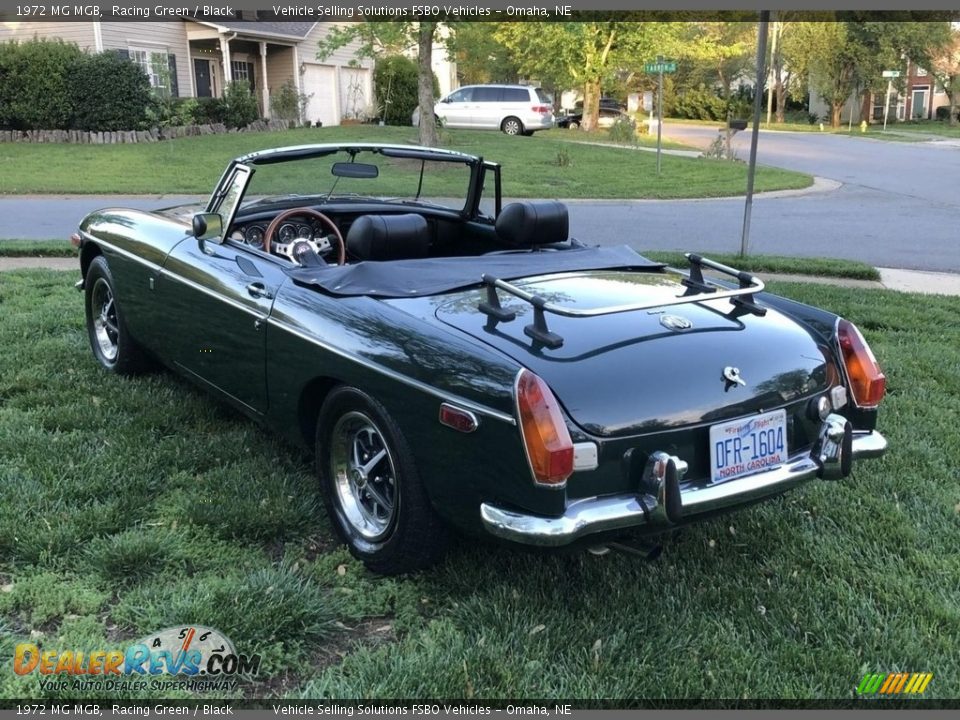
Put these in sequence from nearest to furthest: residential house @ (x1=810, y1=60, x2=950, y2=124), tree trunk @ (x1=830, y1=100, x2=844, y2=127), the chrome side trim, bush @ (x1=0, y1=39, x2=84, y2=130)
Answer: the chrome side trim, bush @ (x1=0, y1=39, x2=84, y2=130), tree trunk @ (x1=830, y1=100, x2=844, y2=127), residential house @ (x1=810, y1=60, x2=950, y2=124)

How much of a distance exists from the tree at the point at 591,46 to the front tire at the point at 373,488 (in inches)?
1104

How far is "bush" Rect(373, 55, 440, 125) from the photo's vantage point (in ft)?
104

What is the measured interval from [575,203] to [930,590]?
1266 cm

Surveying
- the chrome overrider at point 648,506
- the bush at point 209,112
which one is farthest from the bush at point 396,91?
the chrome overrider at point 648,506

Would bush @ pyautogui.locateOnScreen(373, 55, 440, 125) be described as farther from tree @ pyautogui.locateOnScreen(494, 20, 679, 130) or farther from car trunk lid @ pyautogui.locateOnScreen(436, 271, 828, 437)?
car trunk lid @ pyautogui.locateOnScreen(436, 271, 828, 437)

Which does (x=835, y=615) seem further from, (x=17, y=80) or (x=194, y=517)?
(x=17, y=80)

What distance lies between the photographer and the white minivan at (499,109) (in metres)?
29.4

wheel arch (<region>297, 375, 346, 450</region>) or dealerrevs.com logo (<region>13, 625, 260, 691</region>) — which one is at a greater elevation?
wheel arch (<region>297, 375, 346, 450</region>)

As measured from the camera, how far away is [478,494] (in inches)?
108

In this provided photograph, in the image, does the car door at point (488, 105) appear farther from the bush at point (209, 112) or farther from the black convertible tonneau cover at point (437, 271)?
the black convertible tonneau cover at point (437, 271)

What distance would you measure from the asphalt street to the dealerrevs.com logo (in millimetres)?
5984

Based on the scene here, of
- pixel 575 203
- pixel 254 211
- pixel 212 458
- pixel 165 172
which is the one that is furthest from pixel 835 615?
pixel 165 172

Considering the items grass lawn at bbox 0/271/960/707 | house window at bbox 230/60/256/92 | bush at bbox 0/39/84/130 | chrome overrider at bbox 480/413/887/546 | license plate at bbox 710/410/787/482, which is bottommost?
grass lawn at bbox 0/271/960/707

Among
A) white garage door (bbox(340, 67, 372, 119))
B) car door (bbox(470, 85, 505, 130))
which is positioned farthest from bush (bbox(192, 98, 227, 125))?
car door (bbox(470, 85, 505, 130))
